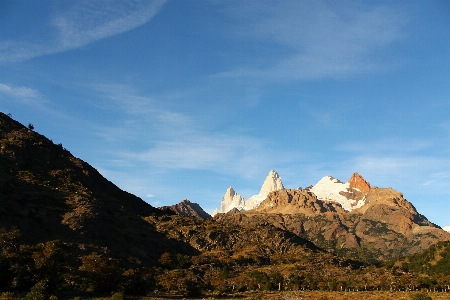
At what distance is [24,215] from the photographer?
9962 cm

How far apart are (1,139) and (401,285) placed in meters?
140

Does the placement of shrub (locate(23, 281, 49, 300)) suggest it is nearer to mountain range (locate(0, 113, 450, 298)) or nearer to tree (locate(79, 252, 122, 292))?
mountain range (locate(0, 113, 450, 298))

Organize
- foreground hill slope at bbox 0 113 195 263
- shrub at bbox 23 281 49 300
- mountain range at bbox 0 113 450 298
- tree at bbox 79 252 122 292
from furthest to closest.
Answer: foreground hill slope at bbox 0 113 195 263 → mountain range at bbox 0 113 450 298 → tree at bbox 79 252 122 292 → shrub at bbox 23 281 49 300

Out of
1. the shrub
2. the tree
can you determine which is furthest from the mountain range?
the shrub

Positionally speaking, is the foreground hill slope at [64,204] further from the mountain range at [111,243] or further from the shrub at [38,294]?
the shrub at [38,294]

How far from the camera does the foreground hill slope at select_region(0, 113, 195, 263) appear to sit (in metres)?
99.3

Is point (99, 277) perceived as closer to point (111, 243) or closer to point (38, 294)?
point (38, 294)

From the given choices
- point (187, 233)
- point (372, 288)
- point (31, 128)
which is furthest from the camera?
point (31, 128)

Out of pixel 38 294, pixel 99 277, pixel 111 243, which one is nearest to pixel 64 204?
pixel 111 243

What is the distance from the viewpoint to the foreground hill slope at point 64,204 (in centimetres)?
9931

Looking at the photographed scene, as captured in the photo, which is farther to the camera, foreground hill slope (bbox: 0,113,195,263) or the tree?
foreground hill slope (bbox: 0,113,195,263)

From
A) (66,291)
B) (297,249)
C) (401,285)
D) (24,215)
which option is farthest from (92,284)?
(297,249)

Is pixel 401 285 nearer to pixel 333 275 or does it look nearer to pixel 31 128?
pixel 333 275

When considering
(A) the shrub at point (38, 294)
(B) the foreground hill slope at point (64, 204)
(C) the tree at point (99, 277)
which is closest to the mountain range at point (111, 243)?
(C) the tree at point (99, 277)
